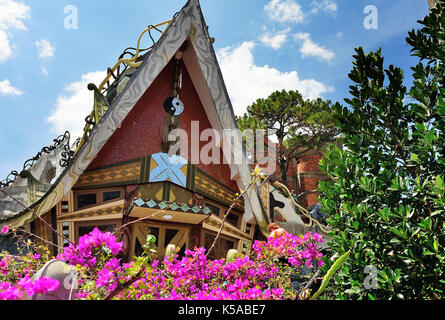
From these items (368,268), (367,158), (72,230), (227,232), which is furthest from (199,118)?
(368,268)

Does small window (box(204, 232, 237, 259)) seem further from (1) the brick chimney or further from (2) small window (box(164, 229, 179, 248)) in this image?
(1) the brick chimney

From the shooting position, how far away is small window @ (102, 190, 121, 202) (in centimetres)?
673

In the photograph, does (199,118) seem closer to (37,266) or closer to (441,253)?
(37,266)

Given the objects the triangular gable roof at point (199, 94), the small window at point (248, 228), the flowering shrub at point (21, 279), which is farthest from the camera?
the small window at point (248, 228)

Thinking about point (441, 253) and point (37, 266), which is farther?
point (37, 266)

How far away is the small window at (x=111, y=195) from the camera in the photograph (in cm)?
673

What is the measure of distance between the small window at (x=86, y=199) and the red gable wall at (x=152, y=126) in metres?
0.57

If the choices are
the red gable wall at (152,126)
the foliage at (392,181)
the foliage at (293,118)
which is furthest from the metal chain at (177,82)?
the foliage at (293,118)

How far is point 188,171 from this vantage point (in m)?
7.12

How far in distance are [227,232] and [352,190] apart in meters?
3.80

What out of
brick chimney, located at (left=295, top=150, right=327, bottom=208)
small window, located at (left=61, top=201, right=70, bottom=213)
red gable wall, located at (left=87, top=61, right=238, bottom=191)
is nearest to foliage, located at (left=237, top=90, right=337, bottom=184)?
brick chimney, located at (left=295, top=150, right=327, bottom=208)

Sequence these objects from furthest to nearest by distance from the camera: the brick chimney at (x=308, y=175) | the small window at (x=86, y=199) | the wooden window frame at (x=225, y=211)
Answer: the brick chimney at (x=308, y=175), the wooden window frame at (x=225, y=211), the small window at (x=86, y=199)

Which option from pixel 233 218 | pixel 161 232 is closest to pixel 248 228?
pixel 233 218

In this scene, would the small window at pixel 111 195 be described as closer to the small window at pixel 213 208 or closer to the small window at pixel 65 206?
the small window at pixel 65 206
